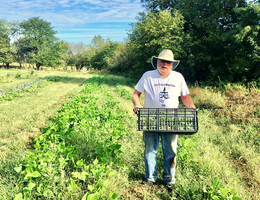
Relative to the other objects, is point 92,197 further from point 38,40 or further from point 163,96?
point 38,40

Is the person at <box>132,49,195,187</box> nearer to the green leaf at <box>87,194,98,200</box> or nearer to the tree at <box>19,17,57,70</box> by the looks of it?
the green leaf at <box>87,194,98,200</box>

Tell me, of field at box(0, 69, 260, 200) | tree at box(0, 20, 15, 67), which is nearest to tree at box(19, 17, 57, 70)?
tree at box(0, 20, 15, 67)

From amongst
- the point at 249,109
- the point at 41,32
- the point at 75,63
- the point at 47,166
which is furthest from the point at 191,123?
the point at 75,63

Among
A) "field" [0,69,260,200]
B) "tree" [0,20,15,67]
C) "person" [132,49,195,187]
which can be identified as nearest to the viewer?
"field" [0,69,260,200]

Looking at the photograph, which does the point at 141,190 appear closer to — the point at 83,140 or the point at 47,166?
the point at 47,166

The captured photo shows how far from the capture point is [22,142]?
16.6 feet

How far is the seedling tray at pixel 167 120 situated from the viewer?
2.74 meters

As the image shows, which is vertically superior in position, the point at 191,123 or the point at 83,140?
the point at 191,123

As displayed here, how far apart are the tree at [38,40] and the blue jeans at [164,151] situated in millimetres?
59800

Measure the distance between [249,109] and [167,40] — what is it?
10255mm

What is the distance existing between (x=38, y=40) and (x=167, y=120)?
64.7 m

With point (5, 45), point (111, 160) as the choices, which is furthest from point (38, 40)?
point (111, 160)

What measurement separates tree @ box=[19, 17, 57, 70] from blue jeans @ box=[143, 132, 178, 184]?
59800 millimetres

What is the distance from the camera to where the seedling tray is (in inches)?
108
